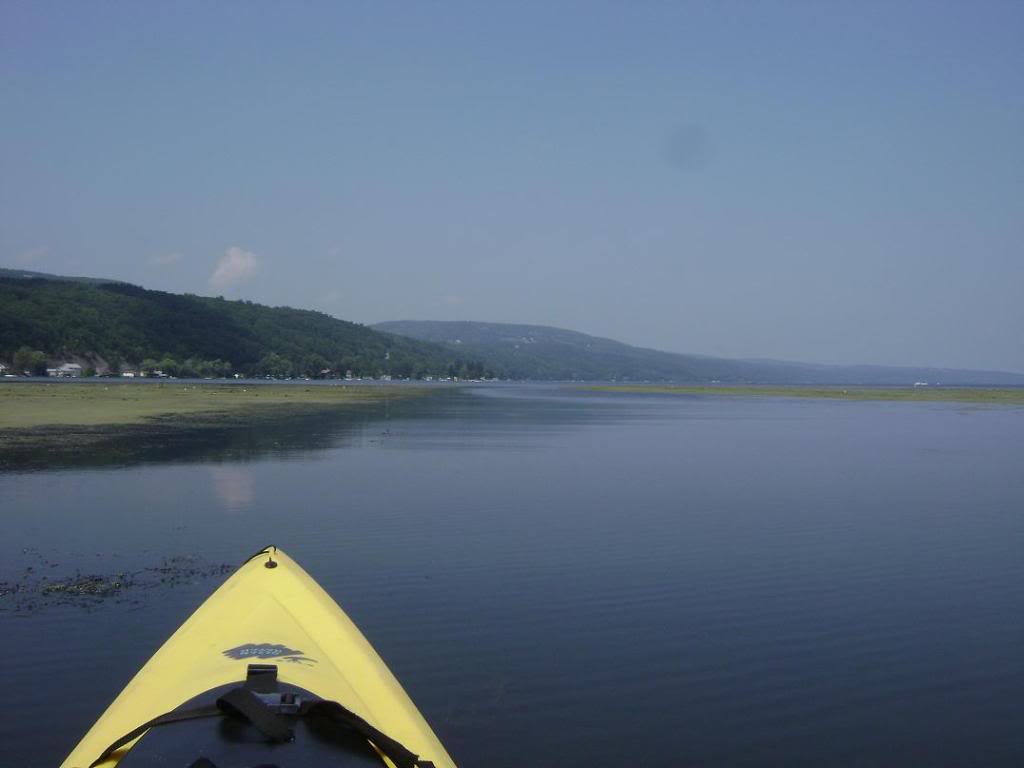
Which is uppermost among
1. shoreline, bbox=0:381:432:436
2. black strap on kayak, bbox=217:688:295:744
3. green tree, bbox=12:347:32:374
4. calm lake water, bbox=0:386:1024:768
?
green tree, bbox=12:347:32:374

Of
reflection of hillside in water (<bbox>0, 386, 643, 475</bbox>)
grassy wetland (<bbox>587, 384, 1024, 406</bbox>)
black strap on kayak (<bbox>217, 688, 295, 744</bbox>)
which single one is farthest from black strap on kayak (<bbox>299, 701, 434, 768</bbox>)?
grassy wetland (<bbox>587, 384, 1024, 406</bbox>)

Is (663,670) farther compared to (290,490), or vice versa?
(290,490)

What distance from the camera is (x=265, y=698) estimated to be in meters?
4.99

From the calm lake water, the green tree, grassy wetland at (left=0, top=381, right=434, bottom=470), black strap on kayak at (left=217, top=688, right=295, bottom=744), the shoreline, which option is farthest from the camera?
the green tree

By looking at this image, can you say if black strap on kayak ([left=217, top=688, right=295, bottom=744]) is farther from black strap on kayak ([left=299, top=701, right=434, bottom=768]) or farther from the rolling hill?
the rolling hill

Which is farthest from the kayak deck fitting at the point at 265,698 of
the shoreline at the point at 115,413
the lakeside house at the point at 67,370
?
the lakeside house at the point at 67,370

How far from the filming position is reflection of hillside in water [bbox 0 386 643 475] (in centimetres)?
2294

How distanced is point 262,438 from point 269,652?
2521 centimetres

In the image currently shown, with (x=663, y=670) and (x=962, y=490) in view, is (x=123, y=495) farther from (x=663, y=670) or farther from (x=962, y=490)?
(x=962, y=490)

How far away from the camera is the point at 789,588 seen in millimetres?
11109

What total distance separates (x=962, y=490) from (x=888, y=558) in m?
8.85

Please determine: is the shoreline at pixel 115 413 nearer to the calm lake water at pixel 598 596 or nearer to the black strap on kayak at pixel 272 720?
the calm lake water at pixel 598 596

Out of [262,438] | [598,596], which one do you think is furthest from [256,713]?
[262,438]

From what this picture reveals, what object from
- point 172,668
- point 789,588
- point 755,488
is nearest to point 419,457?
point 755,488
